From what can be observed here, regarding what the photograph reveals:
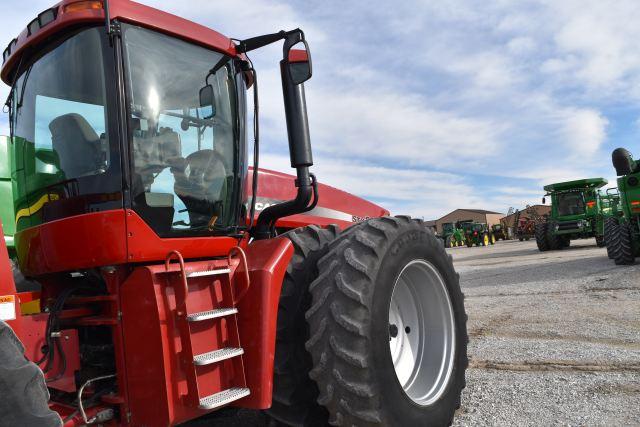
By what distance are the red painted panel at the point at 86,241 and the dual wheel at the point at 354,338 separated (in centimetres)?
91

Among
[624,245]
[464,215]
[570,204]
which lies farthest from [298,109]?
[464,215]

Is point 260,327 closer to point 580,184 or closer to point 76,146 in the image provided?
point 76,146

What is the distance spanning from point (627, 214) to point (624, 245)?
2.79 feet

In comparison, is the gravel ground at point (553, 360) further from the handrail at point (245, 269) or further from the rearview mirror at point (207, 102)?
the rearview mirror at point (207, 102)

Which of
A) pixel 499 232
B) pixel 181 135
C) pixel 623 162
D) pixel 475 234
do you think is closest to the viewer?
pixel 181 135

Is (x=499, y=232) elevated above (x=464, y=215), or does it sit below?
below

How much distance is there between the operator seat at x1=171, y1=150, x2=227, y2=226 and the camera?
2617 mm

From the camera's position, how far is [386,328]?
2.71 meters

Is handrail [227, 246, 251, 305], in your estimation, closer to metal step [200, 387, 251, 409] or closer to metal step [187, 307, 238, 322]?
metal step [187, 307, 238, 322]

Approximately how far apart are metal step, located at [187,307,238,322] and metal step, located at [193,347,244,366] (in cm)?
17

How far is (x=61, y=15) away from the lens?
7.95 feet

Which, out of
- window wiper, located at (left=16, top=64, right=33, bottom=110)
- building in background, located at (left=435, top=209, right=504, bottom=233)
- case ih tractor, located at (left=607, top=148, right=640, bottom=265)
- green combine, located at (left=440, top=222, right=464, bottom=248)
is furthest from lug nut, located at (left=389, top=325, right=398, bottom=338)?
building in background, located at (left=435, top=209, right=504, bottom=233)

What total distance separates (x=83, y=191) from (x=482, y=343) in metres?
4.25

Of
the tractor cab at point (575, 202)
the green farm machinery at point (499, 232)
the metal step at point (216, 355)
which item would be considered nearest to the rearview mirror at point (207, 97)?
the metal step at point (216, 355)
